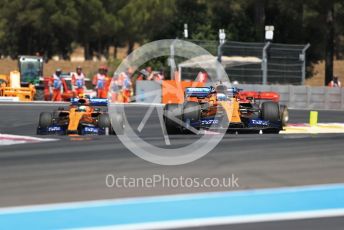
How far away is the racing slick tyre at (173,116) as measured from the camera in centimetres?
1338

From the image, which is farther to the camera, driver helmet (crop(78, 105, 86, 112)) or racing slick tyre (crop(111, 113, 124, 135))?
driver helmet (crop(78, 105, 86, 112))

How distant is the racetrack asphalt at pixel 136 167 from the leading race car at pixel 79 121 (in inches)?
148

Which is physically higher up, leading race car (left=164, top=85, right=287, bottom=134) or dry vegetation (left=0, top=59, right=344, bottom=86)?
dry vegetation (left=0, top=59, right=344, bottom=86)

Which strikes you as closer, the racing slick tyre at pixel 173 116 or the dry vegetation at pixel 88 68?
the racing slick tyre at pixel 173 116

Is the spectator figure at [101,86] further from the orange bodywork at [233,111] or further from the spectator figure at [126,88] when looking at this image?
the orange bodywork at [233,111]

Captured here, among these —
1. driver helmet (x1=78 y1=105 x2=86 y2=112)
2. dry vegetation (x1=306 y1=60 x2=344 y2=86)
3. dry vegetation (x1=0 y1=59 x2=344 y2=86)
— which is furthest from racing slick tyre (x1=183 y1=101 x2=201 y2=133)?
dry vegetation (x1=306 y1=60 x2=344 y2=86)

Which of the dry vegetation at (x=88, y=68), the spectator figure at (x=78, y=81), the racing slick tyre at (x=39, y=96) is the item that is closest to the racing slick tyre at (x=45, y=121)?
the spectator figure at (x=78, y=81)

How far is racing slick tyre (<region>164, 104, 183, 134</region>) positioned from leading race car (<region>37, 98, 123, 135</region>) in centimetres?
93

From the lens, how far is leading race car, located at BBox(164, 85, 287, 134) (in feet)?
43.5

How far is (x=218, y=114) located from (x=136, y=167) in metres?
6.07

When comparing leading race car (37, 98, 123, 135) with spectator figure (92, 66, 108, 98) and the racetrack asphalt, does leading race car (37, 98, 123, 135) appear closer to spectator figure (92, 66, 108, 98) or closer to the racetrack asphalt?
the racetrack asphalt

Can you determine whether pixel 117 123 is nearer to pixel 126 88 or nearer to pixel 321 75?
pixel 126 88

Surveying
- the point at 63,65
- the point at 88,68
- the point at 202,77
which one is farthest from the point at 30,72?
the point at 63,65

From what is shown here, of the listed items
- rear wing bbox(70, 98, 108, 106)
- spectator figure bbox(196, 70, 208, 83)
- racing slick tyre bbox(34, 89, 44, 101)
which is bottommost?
racing slick tyre bbox(34, 89, 44, 101)
